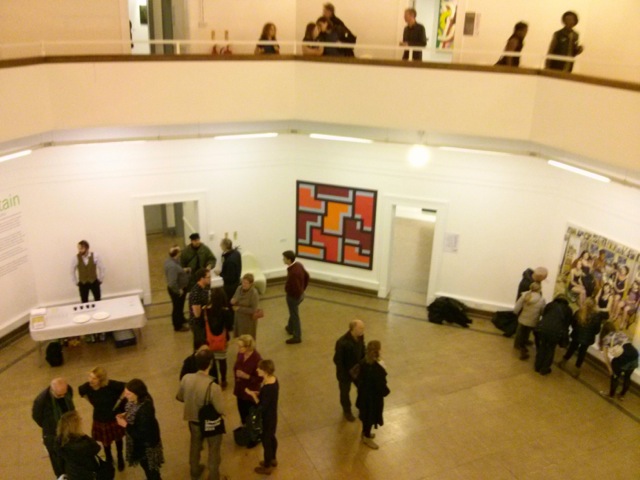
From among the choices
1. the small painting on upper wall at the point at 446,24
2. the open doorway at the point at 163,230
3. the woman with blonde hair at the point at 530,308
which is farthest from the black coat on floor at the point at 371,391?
the small painting on upper wall at the point at 446,24

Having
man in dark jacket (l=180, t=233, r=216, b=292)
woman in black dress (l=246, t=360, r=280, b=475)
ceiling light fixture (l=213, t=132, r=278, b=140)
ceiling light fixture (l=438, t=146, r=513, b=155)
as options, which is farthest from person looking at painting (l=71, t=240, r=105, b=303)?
ceiling light fixture (l=438, t=146, r=513, b=155)

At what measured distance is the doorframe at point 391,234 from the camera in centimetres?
1112

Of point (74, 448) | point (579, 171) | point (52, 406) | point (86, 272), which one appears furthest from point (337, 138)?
point (74, 448)

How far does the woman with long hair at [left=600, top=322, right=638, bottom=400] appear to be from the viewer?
8.50 meters

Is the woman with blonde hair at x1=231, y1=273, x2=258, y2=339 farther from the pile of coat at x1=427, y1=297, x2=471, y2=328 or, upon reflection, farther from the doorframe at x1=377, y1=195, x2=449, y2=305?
the pile of coat at x1=427, y1=297, x2=471, y2=328

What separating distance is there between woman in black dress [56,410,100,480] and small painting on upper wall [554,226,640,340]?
7707 millimetres

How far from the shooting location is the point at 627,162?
7.76 metres

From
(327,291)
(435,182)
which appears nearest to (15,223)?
(327,291)

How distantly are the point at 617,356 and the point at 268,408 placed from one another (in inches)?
219

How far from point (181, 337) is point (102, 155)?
144 inches

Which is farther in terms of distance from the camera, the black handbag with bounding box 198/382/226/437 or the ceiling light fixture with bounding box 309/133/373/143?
the ceiling light fixture with bounding box 309/133/373/143

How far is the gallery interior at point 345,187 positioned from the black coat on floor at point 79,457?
1.56 metres

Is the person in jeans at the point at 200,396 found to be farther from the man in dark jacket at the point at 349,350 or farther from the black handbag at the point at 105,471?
the man in dark jacket at the point at 349,350

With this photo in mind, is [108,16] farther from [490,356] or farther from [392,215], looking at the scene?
[490,356]
